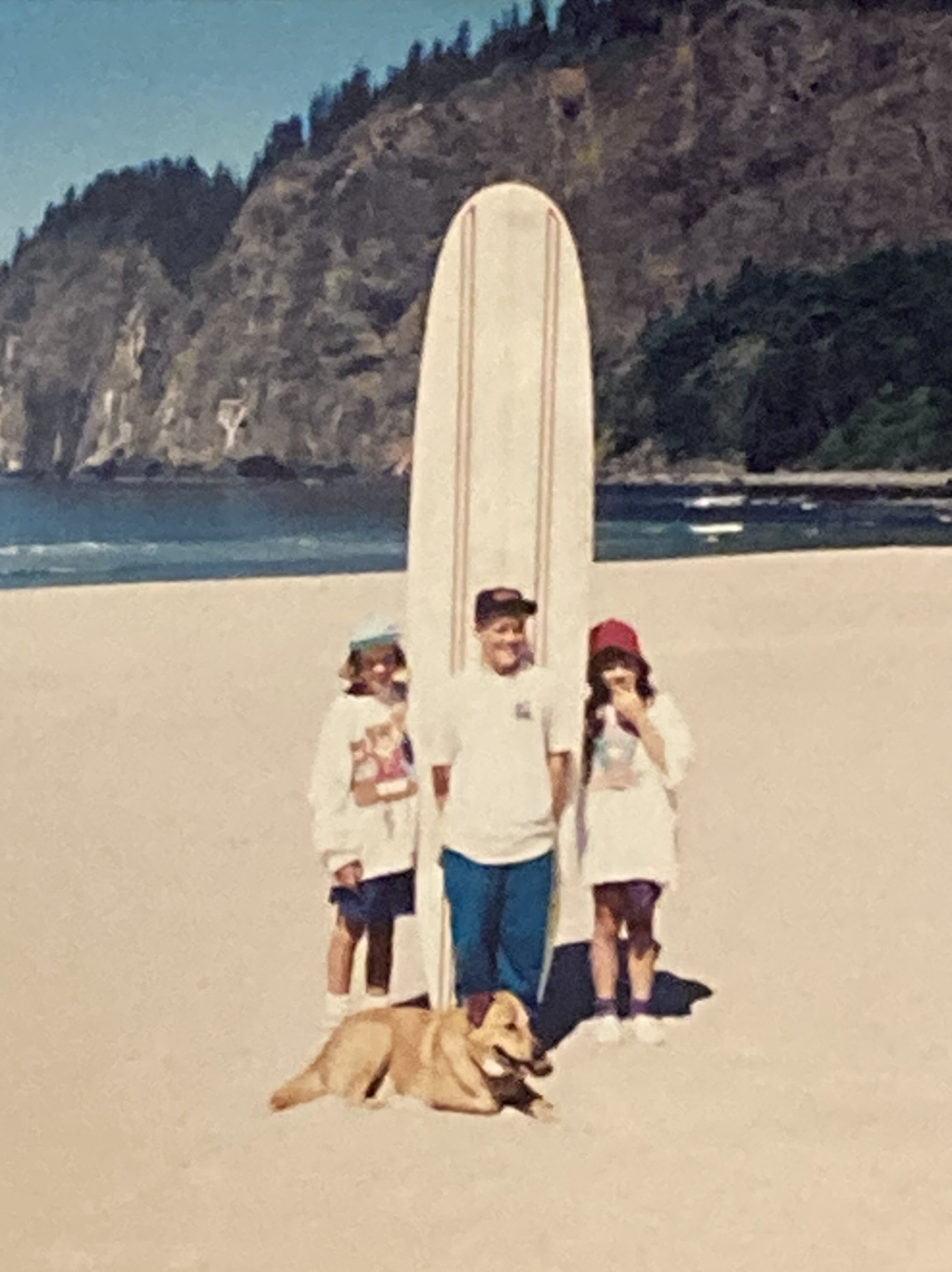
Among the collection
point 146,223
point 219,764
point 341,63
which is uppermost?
point 341,63

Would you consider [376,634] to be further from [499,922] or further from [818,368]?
[818,368]

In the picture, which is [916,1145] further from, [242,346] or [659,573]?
[242,346]

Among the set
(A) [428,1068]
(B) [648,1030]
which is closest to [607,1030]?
(B) [648,1030]

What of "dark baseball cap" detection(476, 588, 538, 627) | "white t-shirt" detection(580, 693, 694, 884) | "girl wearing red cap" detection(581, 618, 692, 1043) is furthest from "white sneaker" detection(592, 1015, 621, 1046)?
"dark baseball cap" detection(476, 588, 538, 627)

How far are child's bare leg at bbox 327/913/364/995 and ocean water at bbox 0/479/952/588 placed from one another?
0.31 metres

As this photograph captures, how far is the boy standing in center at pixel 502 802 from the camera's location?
126 cm

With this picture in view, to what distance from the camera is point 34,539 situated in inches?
53.1

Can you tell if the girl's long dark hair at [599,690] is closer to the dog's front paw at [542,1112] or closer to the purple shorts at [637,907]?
the purple shorts at [637,907]

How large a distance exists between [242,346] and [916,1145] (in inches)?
36.2

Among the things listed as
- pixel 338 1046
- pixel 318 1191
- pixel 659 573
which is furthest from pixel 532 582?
pixel 318 1191

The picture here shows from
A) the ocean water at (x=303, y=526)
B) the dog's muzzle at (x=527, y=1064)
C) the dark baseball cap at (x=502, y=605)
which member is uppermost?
the ocean water at (x=303, y=526)

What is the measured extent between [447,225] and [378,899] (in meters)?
0.59

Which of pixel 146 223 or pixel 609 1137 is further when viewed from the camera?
pixel 146 223

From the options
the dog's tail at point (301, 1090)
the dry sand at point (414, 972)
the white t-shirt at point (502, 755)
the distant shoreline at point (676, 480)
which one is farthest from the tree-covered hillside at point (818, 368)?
the dog's tail at point (301, 1090)
